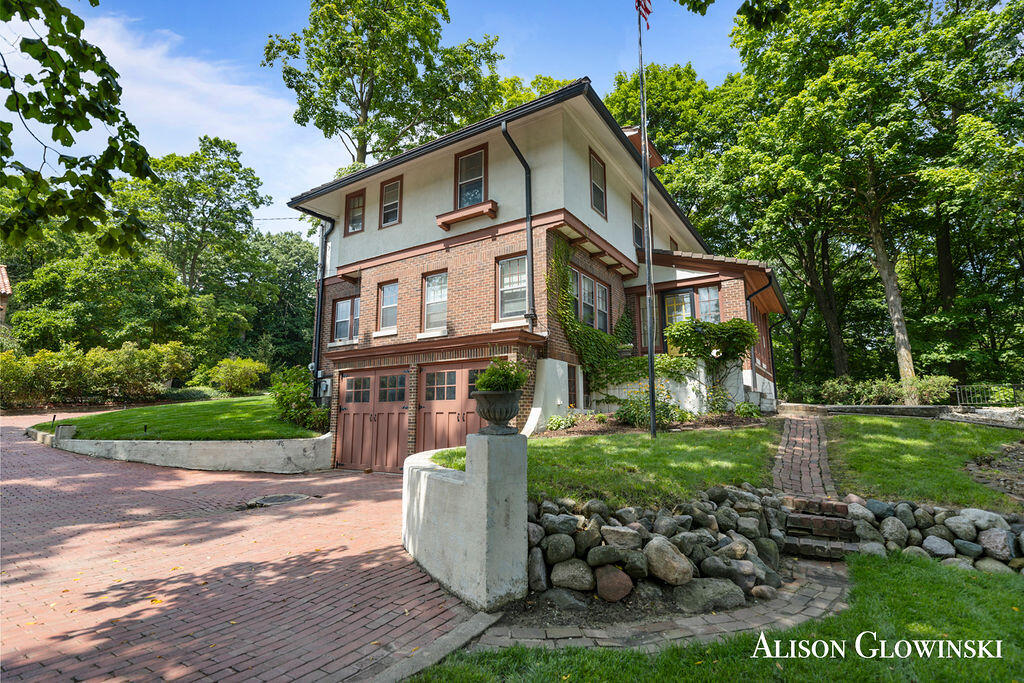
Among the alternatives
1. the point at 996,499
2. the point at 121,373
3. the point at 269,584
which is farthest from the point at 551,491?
the point at 121,373

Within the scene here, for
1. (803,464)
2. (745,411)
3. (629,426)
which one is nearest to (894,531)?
(803,464)

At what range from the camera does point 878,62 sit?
18000 mm

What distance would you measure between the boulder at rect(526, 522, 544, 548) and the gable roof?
9514 millimetres

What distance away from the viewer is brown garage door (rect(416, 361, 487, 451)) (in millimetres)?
10938

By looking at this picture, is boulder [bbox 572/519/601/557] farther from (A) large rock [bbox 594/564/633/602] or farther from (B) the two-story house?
(B) the two-story house

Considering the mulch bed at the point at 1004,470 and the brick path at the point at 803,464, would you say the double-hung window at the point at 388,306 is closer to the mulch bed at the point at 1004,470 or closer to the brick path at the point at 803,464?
the brick path at the point at 803,464

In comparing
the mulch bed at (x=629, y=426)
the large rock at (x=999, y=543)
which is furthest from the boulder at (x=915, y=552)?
the mulch bed at (x=629, y=426)

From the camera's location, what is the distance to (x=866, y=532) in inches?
208

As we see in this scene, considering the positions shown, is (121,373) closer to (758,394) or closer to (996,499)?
(758,394)

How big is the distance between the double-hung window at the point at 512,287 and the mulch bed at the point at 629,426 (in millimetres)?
3082

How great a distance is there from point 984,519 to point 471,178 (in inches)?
475

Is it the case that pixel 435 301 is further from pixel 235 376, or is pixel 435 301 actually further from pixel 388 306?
pixel 235 376

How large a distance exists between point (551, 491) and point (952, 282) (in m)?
24.8

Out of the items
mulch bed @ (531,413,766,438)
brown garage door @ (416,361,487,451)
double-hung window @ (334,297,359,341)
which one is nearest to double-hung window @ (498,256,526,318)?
brown garage door @ (416,361,487,451)
